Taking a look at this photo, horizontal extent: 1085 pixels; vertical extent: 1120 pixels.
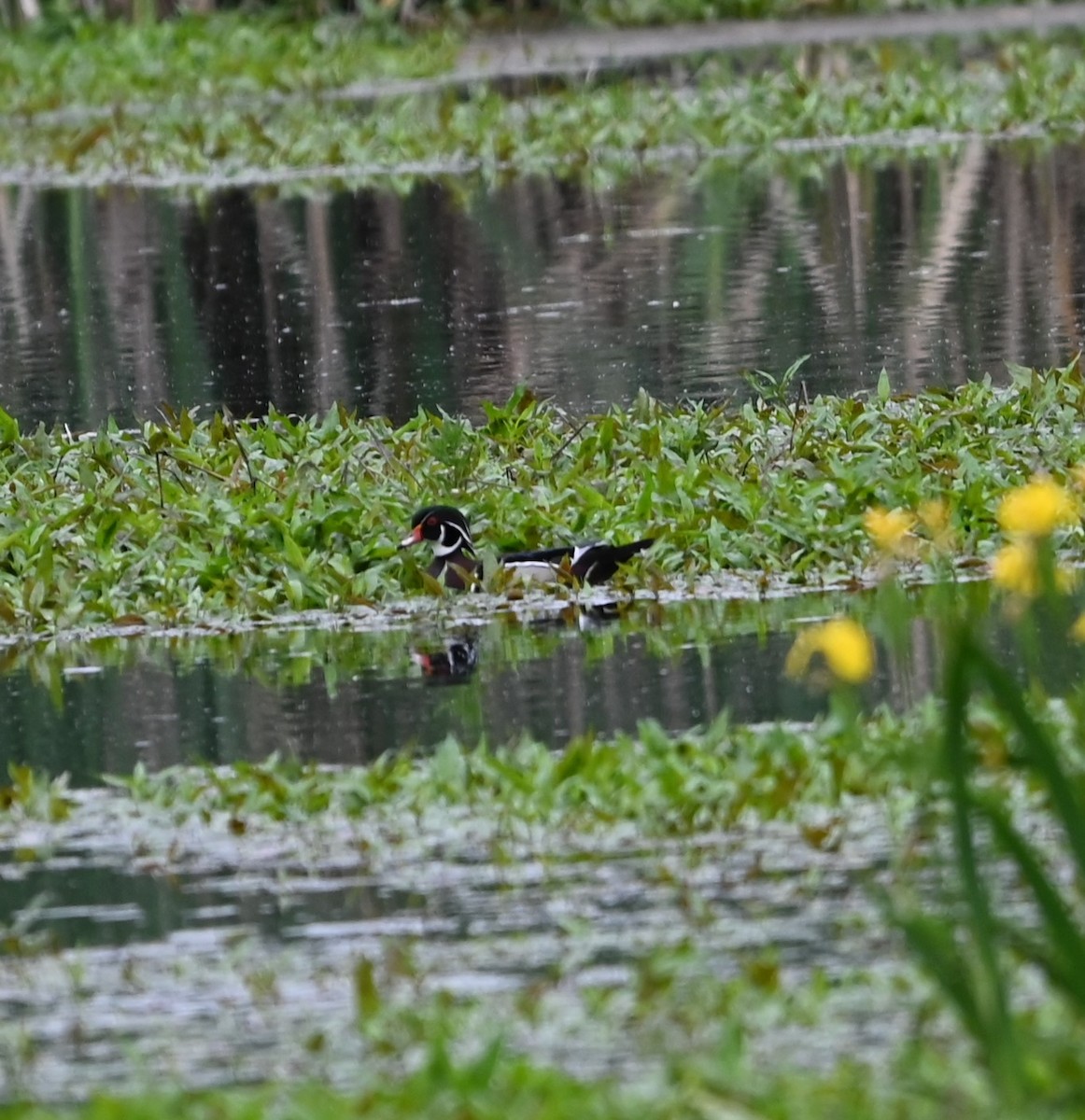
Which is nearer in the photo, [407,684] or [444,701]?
[444,701]

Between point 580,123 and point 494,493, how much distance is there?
51.5ft

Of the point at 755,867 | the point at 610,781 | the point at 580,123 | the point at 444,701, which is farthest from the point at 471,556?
the point at 580,123

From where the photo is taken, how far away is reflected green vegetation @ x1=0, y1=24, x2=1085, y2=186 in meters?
24.7

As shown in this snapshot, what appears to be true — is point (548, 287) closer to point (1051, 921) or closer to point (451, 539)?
point (451, 539)

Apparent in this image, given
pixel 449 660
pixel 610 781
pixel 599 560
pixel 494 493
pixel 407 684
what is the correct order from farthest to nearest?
pixel 494 493
pixel 599 560
pixel 449 660
pixel 407 684
pixel 610 781

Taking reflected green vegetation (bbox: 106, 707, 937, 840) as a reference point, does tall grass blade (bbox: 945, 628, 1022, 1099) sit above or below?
above

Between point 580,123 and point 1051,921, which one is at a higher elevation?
point 1051,921

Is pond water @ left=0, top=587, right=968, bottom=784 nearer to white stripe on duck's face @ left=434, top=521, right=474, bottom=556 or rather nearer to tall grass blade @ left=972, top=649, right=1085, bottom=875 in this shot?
white stripe on duck's face @ left=434, top=521, right=474, bottom=556

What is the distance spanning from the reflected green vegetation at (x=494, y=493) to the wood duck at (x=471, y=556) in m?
0.06

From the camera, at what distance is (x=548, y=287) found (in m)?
18.0

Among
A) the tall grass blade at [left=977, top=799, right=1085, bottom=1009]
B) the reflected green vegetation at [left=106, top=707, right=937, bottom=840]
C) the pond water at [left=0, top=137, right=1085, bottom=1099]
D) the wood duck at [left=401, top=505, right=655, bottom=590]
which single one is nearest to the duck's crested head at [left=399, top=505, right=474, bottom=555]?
the wood duck at [left=401, top=505, right=655, bottom=590]

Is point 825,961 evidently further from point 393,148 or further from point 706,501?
point 393,148

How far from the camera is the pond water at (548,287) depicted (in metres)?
14.7

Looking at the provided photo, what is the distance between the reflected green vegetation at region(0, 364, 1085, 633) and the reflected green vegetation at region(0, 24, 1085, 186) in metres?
12.7
